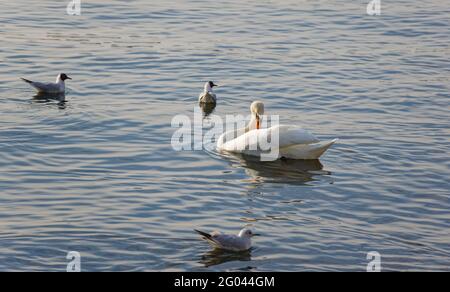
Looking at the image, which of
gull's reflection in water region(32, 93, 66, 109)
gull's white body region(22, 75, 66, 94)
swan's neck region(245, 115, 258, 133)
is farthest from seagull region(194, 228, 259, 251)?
gull's white body region(22, 75, 66, 94)

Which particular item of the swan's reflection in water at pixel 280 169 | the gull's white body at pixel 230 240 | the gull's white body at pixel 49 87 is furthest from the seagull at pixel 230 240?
the gull's white body at pixel 49 87

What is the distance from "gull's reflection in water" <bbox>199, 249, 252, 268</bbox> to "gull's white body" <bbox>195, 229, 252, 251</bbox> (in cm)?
→ 10

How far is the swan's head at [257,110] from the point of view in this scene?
2289 centimetres

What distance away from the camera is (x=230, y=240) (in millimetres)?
15570

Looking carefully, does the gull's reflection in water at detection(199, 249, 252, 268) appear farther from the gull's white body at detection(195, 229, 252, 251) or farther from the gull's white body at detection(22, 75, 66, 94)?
the gull's white body at detection(22, 75, 66, 94)

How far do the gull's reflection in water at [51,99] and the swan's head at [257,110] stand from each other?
5.00 m

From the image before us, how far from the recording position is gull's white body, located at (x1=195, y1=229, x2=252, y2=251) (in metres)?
15.6

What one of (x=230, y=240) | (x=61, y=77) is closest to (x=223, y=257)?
(x=230, y=240)

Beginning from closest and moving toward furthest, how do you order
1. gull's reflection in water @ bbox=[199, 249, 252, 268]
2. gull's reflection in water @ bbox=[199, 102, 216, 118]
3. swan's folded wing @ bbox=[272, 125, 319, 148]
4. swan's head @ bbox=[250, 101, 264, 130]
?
gull's reflection in water @ bbox=[199, 249, 252, 268], swan's folded wing @ bbox=[272, 125, 319, 148], swan's head @ bbox=[250, 101, 264, 130], gull's reflection in water @ bbox=[199, 102, 216, 118]

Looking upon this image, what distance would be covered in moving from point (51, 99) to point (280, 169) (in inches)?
288

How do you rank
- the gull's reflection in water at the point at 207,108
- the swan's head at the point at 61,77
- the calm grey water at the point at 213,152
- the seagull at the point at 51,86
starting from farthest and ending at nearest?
the swan's head at the point at 61,77 → the seagull at the point at 51,86 → the gull's reflection in water at the point at 207,108 → the calm grey water at the point at 213,152

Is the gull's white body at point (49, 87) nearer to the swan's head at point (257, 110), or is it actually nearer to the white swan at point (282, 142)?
the swan's head at point (257, 110)
